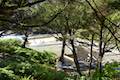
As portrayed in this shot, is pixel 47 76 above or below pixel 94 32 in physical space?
below

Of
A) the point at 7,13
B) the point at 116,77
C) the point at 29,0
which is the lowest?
the point at 116,77

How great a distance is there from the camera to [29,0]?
4363mm

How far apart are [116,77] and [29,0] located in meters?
4.85

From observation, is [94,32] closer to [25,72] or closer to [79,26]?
[79,26]

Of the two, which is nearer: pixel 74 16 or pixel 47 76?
pixel 47 76

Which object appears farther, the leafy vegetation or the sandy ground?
the sandy ground

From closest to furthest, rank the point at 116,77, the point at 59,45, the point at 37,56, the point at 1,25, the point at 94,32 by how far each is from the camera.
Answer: the point at 1,25, the point at 116,77, the point at 94,32, the point at 37,56, the point at 59,45

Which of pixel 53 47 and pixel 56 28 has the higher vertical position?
pixel 56 28

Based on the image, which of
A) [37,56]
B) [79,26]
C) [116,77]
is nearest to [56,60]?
[37,56]

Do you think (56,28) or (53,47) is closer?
(56,28)

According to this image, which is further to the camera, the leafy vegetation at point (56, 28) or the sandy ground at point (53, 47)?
the sandy ground at point (53, 47)

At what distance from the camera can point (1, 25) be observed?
256 inches

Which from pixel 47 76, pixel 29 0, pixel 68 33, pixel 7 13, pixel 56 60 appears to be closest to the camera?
pixel 7 13

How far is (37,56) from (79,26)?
444 centimetres
